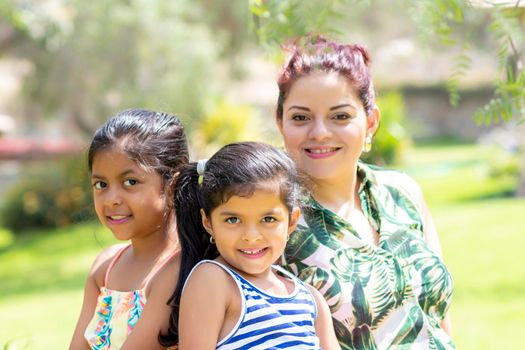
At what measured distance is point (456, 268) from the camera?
9.94m

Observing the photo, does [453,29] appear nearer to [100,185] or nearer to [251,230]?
[251,230]

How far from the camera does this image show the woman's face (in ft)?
9.53

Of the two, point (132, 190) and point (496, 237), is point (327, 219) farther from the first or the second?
point (496, 237)

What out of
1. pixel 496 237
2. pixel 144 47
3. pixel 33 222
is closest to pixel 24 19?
pixel 496 237

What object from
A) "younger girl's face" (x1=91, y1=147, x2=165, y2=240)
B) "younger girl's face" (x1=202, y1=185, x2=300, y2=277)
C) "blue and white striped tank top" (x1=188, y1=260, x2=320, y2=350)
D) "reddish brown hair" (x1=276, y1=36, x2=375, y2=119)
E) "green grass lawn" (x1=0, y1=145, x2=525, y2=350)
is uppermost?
"reddish brown hair" (x1=276, y1=36, x2=375, y2=119)

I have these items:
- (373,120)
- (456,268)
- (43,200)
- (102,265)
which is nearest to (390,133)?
(43,200)

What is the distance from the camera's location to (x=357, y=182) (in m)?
3.21

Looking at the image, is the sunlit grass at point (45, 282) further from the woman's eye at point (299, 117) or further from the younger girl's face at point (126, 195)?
the younger girl's face at point (126, 195)

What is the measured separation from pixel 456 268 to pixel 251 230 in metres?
7.90

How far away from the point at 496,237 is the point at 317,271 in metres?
8.73

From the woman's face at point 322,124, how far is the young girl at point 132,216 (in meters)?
0.38

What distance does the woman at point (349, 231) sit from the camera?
2809mm

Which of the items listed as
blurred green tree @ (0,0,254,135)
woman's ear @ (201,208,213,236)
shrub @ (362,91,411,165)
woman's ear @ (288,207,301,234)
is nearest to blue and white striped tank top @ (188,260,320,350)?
woman's ear @ (201,208,213,236)

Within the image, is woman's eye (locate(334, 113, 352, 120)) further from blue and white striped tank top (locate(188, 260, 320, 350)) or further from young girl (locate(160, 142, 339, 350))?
blue and white striped tank top (locate(188, 260, 320, 350))
